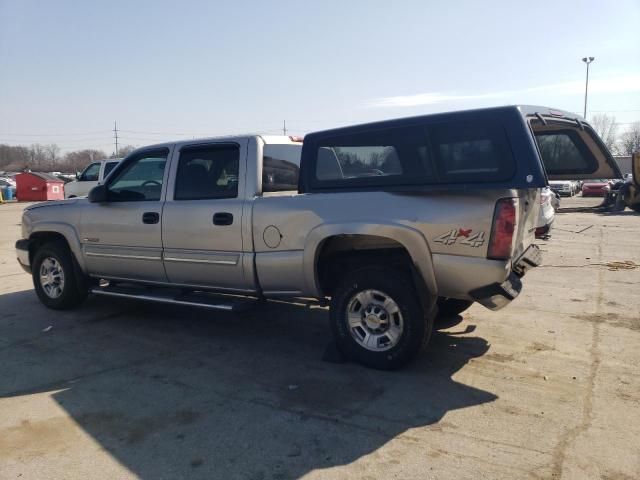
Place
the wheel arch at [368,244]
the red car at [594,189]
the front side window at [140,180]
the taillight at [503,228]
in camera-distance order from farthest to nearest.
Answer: the red car at [594,189], the front side window at [140,180], the wheel arch at [368,244], the taillight at [503,228]

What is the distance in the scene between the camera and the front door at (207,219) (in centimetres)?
511

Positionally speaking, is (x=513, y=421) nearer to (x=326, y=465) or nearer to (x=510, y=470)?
(x=510, y=470)

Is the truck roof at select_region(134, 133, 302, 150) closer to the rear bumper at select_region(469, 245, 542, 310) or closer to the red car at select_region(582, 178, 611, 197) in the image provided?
the rear bumper at select_region(469, 245, 542, 310)

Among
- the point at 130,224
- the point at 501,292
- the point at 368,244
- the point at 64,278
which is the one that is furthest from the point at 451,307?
the point at 64,278

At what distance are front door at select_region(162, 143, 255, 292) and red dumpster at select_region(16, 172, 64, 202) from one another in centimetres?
2819

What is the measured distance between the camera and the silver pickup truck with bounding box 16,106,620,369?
402cm

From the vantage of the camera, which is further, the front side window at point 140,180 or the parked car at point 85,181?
the parked car at point 85,181

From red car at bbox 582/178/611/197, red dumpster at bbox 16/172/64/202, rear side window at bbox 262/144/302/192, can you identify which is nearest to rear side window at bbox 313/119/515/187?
rear side window at bbox 262/144/302/192

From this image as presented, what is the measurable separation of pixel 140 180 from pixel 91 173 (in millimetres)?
12455

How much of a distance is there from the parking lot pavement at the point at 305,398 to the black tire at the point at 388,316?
14 cm

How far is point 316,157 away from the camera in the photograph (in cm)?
483

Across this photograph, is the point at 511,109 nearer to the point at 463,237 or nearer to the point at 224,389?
the point at 463,237

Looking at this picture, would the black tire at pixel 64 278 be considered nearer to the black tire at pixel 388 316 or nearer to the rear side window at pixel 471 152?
the black tire at pixel 388 316

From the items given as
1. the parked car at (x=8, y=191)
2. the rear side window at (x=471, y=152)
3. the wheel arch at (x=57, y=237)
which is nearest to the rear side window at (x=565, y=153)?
the rear side window at (x=471, y=152)
